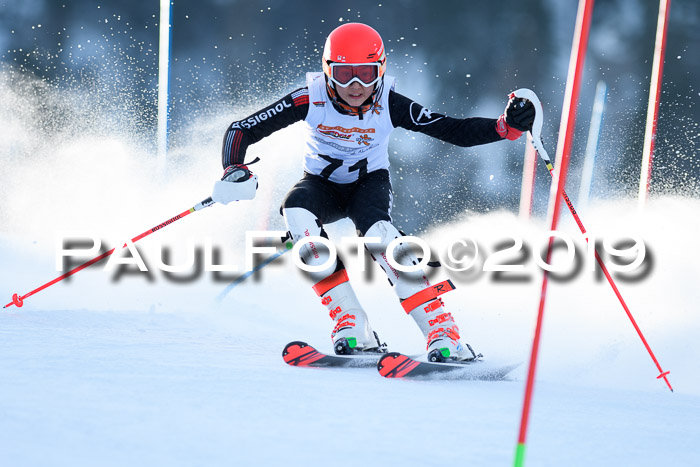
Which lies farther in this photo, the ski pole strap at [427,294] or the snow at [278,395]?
the ski pole strap at [427,294]

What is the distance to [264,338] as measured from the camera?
11.0 feet

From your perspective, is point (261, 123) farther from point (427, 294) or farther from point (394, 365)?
point (394, 365)

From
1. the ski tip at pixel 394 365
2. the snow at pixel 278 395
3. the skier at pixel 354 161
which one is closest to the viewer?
the snow at pixel 278 395

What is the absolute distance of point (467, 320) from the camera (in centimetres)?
480

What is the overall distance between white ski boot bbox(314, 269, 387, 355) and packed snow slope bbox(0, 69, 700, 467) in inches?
8.4

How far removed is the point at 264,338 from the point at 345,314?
0.87m

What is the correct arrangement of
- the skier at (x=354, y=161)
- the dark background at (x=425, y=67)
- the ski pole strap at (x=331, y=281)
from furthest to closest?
the dark background at (x=425, y=67) → the ski pole strap at (x=331, y=281) → the skier at (x=354, y=161)

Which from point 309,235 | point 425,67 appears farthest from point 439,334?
point 425,67

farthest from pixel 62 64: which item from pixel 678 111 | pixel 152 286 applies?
pixel 678 111

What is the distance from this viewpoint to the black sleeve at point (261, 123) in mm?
2732

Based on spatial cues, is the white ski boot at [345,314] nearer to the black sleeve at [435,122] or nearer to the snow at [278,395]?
the snow at [278,395]

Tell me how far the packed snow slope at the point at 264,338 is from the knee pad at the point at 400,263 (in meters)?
0.15

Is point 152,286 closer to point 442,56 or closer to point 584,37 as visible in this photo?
point 584,37

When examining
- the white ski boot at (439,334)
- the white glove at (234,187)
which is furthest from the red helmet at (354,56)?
the white ski boot at (439,334)
